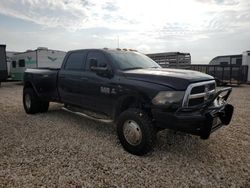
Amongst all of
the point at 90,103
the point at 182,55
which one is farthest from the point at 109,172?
the point at 182,55

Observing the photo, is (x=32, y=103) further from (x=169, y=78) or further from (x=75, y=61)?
(x=169, y=78)

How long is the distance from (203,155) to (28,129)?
155 inches

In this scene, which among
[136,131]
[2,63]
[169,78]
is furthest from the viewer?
[2,63]

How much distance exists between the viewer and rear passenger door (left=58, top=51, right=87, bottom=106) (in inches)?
228

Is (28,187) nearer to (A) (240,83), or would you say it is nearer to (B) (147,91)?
(B) (147,91)

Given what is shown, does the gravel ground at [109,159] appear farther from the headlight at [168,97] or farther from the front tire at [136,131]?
the headlight at [168,97]

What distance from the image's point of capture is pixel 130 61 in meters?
5.25

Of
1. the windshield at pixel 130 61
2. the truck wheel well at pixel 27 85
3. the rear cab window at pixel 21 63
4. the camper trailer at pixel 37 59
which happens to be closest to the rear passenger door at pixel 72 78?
the windshield at pixel 130 61

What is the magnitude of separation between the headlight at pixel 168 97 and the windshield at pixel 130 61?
4.04 ft

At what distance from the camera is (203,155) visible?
4297 millimetres

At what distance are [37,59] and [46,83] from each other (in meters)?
11.4

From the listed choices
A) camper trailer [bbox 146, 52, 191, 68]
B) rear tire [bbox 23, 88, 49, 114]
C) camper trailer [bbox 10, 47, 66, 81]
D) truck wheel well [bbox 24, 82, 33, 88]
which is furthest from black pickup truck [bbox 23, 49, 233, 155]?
camper trailer [bbox 146, 52, 191, 68]

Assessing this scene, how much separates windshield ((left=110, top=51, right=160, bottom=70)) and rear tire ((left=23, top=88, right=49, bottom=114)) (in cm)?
336

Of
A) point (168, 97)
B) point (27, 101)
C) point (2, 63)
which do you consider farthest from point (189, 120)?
point (2, 63)
